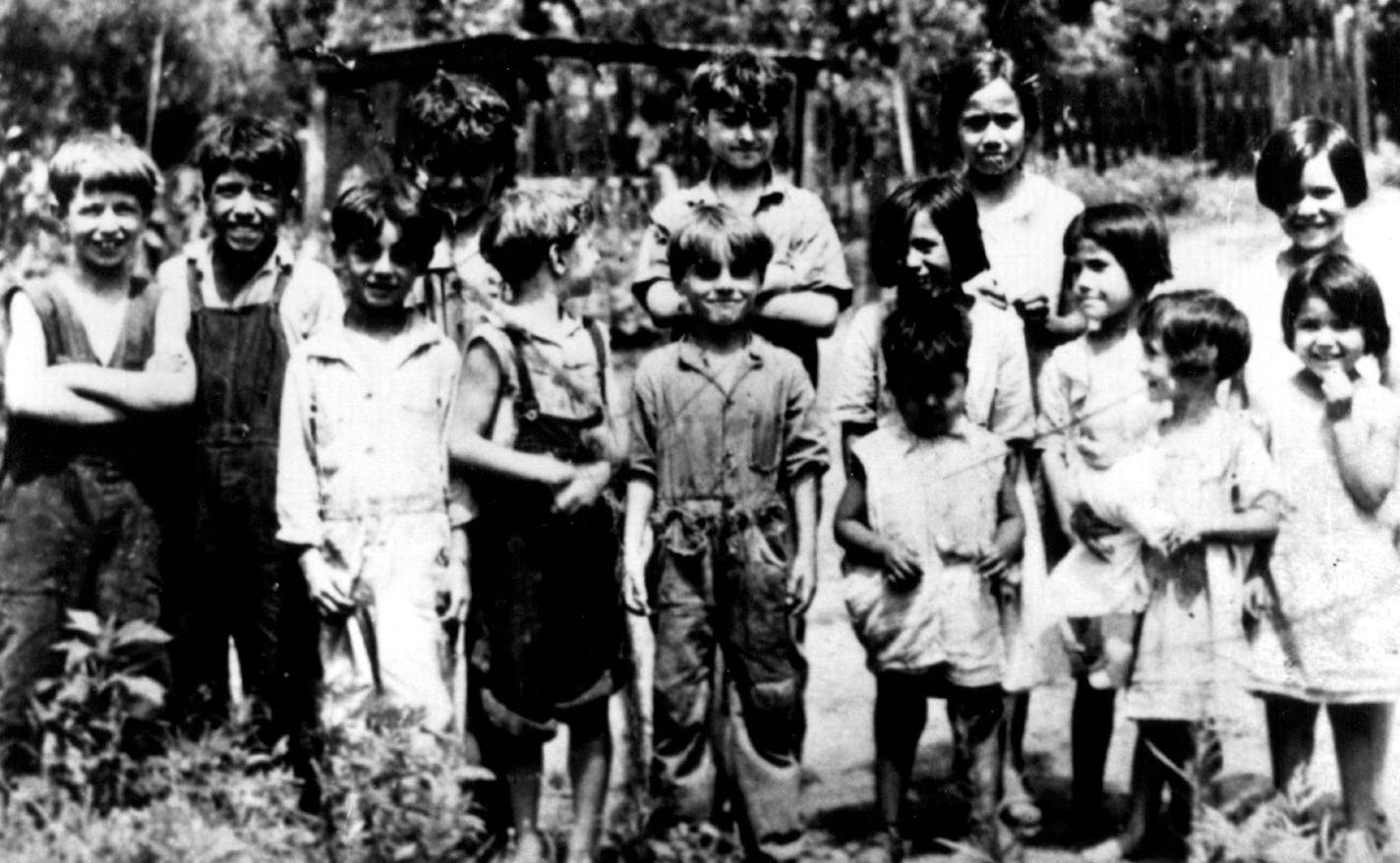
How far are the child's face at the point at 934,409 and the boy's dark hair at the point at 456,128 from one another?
1.31 meters

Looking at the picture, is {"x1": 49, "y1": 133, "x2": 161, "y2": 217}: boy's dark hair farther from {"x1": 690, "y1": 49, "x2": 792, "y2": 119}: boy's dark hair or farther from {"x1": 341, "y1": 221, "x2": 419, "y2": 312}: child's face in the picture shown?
{"x1": 690, "y1": 49, "x2": 792, "y2": 119}: boy's dark hair

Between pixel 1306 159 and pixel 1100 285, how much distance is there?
65 centimetres

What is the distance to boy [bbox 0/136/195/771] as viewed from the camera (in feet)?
13.0

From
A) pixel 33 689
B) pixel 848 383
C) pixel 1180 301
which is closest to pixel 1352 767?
pixel 1180 301

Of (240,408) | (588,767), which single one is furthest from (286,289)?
(588,767)

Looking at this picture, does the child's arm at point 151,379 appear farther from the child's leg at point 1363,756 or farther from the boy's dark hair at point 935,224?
the child's leg at point 1363,756

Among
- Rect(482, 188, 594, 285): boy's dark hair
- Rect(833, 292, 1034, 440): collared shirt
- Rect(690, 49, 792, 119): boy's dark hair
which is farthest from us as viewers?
Rect(690, 49, 792, 119): boy's dark hair

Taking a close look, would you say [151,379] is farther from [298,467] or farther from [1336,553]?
[1336,553]

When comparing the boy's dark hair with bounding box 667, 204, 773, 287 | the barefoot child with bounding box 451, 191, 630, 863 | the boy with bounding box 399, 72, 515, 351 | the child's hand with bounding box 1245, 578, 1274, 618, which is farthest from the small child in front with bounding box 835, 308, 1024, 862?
the boy with bounding box 399, 72, 515, 351

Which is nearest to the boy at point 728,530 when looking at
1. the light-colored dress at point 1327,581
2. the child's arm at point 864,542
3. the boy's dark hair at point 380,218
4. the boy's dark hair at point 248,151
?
the child's arm at point 864,542

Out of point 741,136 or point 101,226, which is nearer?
A: point 101,226

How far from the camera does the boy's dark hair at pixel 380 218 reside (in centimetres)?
389

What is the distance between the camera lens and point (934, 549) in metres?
4.05

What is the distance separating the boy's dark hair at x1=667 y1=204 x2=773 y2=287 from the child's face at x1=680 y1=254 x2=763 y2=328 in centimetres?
1
